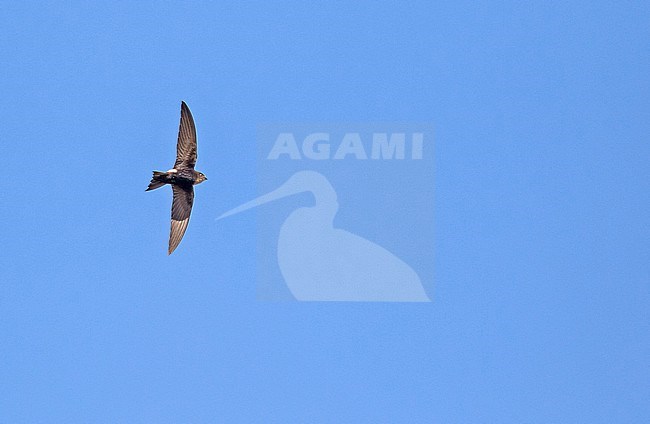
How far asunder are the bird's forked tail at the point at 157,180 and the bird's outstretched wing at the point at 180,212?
99mm

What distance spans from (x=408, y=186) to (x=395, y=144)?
188 millimetres

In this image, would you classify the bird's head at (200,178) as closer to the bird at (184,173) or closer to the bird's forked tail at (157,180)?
the bird at (184,173)

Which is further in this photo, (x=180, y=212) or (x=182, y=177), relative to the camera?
(x=180, y=212)

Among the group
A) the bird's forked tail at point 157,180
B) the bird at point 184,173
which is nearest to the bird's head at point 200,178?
the bird at point 184,173

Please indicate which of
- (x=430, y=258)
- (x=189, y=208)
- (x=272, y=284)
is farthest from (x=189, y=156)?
(x=430, y=258)

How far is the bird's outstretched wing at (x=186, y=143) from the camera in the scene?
5.80 m

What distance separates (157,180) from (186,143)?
20 centimetres

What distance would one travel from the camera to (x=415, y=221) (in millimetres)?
6066

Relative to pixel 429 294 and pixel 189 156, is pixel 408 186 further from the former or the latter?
pixel 189 156

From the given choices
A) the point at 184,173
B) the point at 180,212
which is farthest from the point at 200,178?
the point at 180,212

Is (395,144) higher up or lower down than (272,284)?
higher up

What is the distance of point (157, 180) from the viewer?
573cm

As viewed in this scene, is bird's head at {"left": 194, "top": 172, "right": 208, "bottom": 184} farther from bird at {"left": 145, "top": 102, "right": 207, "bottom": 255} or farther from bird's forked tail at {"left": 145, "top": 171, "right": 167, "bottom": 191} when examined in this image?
bird's forked tail at {"left": 145, "top": 171, "right": 167, "bottom": 191}

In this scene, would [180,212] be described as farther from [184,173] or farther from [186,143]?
[186,143]
